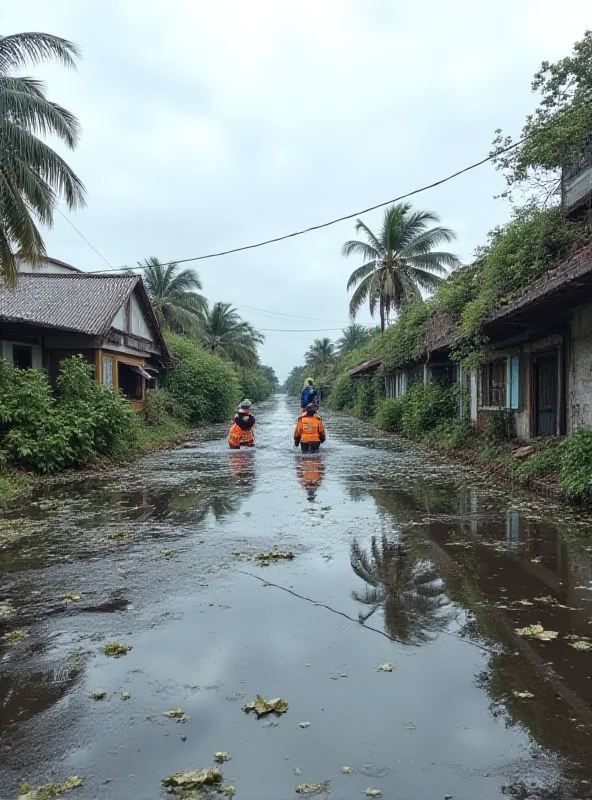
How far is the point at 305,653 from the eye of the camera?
4238 mm

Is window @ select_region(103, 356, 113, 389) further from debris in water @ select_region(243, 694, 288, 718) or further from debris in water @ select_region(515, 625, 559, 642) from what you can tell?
debris in water @ select_region(243, 694, 288, 718)

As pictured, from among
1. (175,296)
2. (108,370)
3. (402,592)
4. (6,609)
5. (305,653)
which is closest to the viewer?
(305,653)

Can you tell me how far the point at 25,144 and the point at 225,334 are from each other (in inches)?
1442

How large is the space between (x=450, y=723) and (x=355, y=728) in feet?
1.64

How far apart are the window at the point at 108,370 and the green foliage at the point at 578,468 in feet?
48.7

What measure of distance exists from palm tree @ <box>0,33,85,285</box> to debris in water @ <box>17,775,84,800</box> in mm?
11428

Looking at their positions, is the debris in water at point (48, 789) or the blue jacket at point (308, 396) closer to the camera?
the debris in water at point (48, 789)

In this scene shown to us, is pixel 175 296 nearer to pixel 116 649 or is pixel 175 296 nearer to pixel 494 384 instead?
pixel 494 384

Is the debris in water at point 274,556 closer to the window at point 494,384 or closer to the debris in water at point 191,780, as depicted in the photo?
the debris in water at point 191,780

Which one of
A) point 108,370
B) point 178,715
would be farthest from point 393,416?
point 178,715

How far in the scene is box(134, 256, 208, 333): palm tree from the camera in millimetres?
38094

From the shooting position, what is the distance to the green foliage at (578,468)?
863 centimetres

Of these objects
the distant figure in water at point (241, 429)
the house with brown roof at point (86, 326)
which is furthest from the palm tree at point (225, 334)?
the distant figure in water at point (241, 429)

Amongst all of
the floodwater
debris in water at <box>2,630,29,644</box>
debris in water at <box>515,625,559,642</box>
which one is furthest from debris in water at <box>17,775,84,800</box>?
debris in water at <box>515,625,559,642</box>
